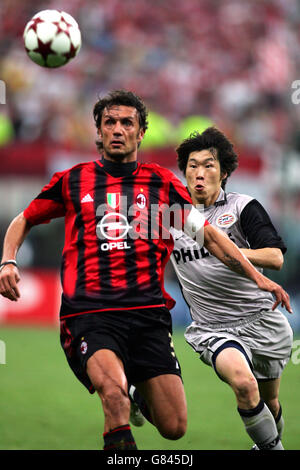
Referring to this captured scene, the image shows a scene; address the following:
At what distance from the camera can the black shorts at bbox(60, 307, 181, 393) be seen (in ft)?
14.0

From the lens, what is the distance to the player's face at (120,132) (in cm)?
466

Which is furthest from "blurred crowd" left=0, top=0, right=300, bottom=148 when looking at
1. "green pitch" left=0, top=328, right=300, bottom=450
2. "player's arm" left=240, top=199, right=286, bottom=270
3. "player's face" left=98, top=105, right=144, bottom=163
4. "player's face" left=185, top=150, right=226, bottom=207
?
"player's face" left=98, top=105, right=144, bottom=163

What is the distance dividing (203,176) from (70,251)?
4.44 ft

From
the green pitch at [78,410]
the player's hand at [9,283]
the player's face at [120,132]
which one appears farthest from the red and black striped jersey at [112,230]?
the green pitch at [78,410]

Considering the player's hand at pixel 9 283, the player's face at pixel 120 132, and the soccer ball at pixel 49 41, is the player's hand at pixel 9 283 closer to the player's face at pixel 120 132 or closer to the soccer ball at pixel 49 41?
the player's face at pixel 120 132

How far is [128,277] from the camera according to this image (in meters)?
4.43

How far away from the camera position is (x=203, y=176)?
5.43 metres

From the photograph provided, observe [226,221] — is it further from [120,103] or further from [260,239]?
[120,103]

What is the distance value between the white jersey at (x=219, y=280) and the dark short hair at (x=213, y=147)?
0.33 m

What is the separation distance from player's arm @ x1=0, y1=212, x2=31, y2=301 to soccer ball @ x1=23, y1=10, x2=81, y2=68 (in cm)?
194

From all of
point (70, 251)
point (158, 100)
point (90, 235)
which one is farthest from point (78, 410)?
point (158, 100)
